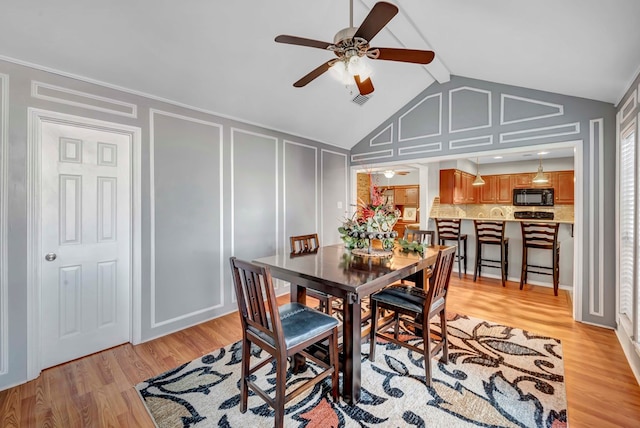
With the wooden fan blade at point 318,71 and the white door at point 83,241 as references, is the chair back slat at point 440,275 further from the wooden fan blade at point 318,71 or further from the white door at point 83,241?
the white door at point 83,241

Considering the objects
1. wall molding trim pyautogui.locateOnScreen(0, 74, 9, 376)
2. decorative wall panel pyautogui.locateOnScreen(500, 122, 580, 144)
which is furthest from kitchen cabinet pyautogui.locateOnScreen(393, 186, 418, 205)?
wall molding trim pyautogui.locateOnScreen(0, 74, 9, 376)

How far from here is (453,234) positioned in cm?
486

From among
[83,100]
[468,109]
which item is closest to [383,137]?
[468,109]

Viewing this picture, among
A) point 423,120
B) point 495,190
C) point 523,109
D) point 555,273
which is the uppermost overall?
point 423,120

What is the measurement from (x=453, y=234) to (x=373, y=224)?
3.12 m

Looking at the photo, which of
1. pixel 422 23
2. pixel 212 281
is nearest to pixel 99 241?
pixel 212 281

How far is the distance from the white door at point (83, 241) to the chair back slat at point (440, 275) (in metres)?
2.68

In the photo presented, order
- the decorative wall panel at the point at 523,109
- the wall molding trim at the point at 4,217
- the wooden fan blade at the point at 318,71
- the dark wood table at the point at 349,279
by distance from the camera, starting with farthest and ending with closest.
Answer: the decorative wall panel at the point at 523,109
the wall molding trim at the point at 4,217
the wooden fan blade at the point at 318,71
the dark wood table at the point at 349,279

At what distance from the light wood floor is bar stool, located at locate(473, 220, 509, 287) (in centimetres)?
115

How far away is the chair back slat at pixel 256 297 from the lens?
1.46 m

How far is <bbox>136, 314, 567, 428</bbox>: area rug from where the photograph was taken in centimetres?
167

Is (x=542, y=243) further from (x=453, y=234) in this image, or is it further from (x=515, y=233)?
(x=453, y=234)

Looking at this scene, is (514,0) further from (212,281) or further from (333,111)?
(212,281)

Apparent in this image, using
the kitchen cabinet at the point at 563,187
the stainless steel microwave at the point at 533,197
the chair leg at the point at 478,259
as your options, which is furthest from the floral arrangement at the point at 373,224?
the kitchen cabinet at the point at 563,187
